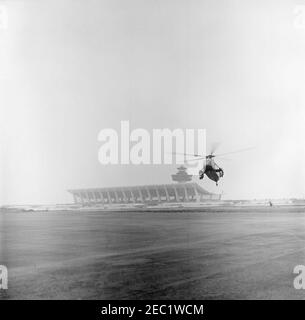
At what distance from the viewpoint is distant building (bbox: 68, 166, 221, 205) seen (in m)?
129

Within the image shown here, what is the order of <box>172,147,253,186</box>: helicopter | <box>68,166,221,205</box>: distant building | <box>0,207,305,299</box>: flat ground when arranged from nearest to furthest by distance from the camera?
<box>0,207,305,299</box>: flat ground → <box>172,147,253,186</box>: helicopter → <box>68,166,221,205</box>: distant building

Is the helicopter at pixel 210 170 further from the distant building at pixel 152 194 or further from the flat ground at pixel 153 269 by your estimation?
the distant building at pixel 152 194

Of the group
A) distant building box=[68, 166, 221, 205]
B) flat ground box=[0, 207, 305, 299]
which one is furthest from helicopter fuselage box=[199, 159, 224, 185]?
distant building box=[68, 166, 221, 205]

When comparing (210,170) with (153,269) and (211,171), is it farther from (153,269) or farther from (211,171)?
(153,269)

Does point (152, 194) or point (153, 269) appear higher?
point (152, 194)

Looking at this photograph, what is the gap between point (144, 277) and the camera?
11914 mm

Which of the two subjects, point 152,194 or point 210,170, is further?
point 152,194

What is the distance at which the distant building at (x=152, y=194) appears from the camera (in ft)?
424

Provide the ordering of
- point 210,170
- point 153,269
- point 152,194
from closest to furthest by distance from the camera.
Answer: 1. point 153,269
2. point 210,170
3. point 152,194

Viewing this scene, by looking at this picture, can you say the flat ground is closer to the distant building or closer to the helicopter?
the helicopter

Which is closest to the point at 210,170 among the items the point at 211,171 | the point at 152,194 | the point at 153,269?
the point at 211,171

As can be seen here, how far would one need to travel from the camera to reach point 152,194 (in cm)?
14138

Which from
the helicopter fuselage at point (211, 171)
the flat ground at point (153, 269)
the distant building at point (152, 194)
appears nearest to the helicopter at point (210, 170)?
the helicopter fuselage at point (211, 171)
